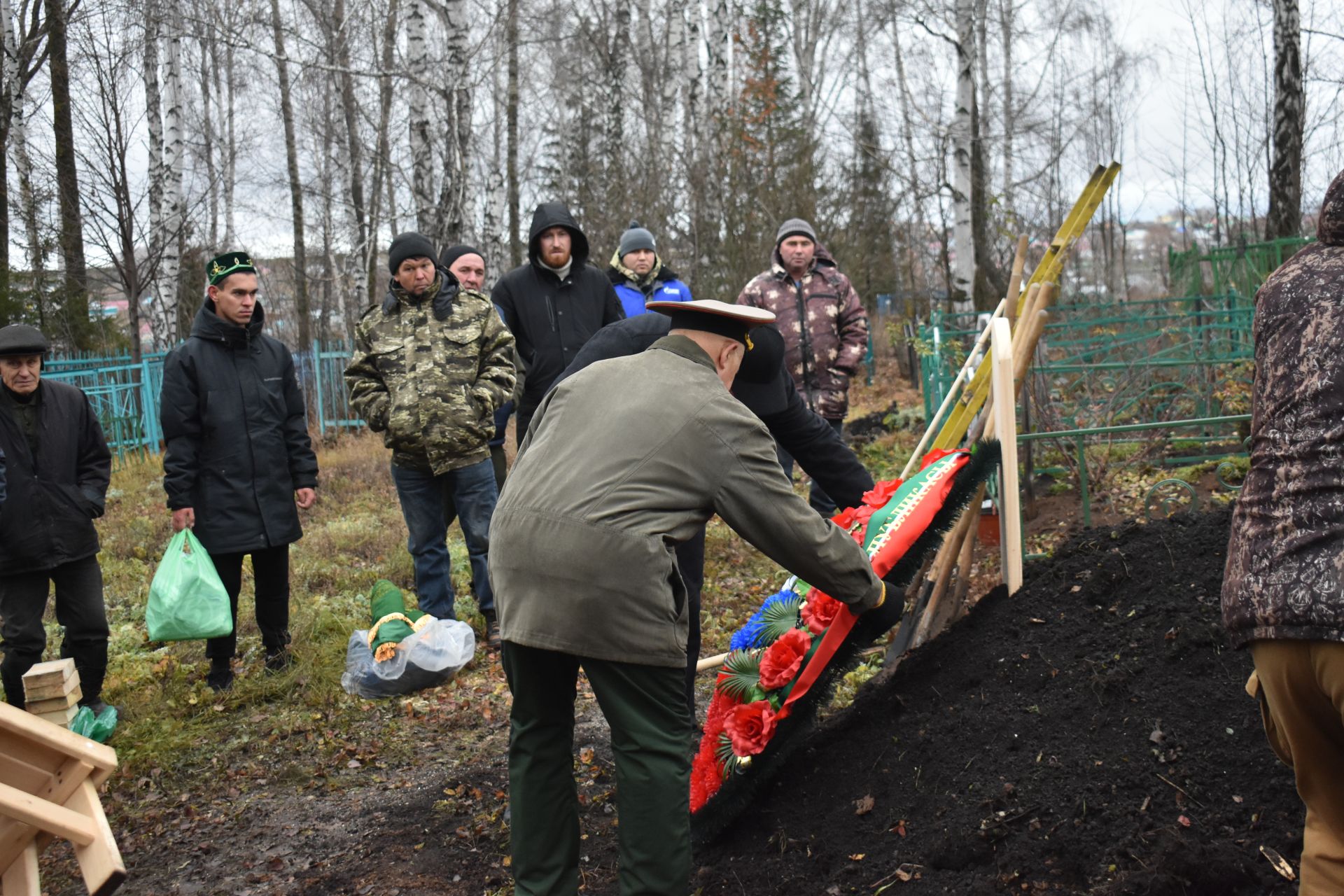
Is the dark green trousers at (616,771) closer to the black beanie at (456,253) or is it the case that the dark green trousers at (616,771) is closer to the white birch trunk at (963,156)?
the black beanie at (456,253)

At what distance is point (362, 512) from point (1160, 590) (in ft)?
23.2

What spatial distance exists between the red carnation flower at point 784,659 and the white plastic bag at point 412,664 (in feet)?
7.30

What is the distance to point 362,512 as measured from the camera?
9258 millimetres

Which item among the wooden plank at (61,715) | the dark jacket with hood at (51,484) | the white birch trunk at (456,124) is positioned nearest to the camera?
the wooden plank at (61,715)

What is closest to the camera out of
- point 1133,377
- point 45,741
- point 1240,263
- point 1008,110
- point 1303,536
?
point 1303,536

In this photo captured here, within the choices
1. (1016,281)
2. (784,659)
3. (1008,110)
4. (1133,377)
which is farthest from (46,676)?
(1008,110)

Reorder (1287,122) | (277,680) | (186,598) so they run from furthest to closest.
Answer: (1287,122)
(277,680)
(186,598)

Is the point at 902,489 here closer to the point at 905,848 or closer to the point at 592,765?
the point at 905,848

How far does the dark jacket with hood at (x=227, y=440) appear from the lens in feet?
16.5

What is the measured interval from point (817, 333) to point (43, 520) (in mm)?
4046

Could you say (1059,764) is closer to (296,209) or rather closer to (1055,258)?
(1055,258)

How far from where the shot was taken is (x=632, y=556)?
8.11ft

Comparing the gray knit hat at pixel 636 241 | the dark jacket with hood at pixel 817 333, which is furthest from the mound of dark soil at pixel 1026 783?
the gray knit hat at pixel 636 241

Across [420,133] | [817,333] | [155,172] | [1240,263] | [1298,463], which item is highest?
[155,172]
